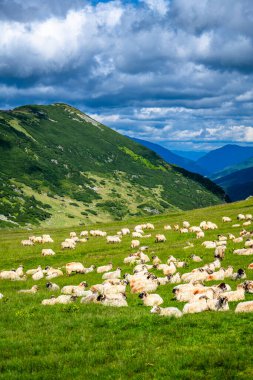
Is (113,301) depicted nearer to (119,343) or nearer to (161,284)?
(119,343)

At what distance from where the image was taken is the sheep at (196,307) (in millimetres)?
16547

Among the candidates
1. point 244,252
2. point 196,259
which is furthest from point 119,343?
point 244,252

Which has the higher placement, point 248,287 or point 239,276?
point 239,276

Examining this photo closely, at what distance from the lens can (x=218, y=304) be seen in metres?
16.5

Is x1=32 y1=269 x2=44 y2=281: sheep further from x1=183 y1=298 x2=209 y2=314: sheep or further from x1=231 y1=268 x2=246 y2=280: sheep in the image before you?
x1=183 y1=298 x2=209 y2=314: sheep

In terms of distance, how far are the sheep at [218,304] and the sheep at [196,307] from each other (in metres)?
0.18

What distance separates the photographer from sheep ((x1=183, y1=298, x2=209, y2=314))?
16547 mm

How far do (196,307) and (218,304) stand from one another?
0.94 m

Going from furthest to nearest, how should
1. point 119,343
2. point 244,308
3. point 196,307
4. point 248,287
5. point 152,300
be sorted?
point 248,287 → point 152,300 → point 196,307 → point 244,308 → point 119,343

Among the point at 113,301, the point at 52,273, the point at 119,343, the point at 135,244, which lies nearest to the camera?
the point at 119,343

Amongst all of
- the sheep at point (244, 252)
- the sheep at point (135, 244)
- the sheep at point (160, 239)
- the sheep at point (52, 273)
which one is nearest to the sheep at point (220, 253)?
the sheep at point (244, 252)

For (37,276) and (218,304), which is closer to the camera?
(218,304)

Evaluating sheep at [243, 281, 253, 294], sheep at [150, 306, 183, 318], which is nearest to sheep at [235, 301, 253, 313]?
sheep at [150, 306, 183, 318]

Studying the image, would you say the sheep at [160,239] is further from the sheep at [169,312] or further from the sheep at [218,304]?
the sheep at [169,312]
